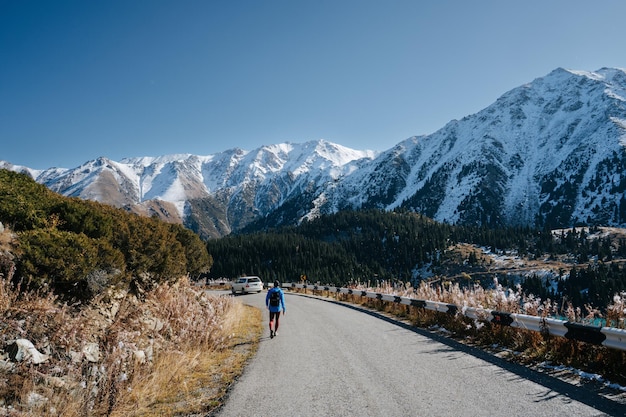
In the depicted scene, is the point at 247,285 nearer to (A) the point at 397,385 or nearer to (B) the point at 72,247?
(B) the point at 72,247

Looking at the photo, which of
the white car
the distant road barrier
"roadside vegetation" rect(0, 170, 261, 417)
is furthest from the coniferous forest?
"roadside vegetation" rect(0, 170, 261, 417)

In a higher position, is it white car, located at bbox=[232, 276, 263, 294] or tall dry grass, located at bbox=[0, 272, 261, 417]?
tall dry grass, located at bbox=[0, 272, 261, 417]

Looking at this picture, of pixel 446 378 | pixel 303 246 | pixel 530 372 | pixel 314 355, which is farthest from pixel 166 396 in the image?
pixel 303 246

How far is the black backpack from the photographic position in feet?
44.8

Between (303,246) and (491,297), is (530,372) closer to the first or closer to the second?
(491,297)

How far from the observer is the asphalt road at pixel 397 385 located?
17.8ft

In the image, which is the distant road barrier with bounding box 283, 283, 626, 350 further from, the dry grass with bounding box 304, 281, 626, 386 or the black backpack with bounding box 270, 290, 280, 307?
the black backpack with bounding box 270, 290, 280, 307

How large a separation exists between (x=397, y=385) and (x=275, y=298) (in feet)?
25.8

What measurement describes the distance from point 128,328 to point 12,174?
25.9 feet

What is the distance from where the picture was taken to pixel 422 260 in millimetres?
163000

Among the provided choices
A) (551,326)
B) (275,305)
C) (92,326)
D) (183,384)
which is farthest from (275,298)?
(551,326)

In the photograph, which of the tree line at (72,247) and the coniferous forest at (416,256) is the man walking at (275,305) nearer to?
the tree line at (72,247)

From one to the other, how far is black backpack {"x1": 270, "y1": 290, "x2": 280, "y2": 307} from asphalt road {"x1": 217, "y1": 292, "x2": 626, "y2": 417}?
9.31 feet

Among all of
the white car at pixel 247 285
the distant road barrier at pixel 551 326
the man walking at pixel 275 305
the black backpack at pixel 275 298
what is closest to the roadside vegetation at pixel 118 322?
the distant road barrier at pixel 551 326
